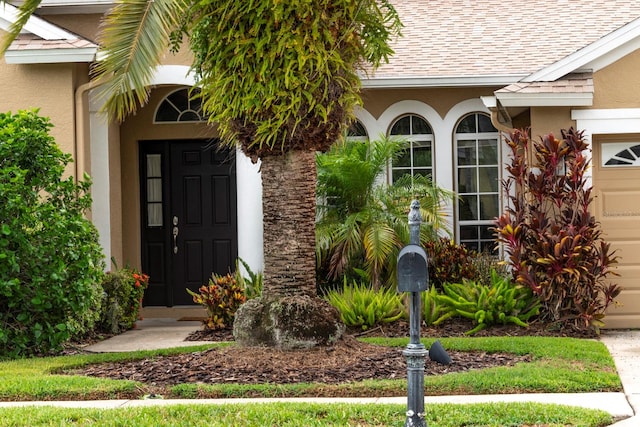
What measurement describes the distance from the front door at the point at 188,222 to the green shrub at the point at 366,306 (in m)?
3.04

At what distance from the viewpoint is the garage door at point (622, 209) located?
41.8ft

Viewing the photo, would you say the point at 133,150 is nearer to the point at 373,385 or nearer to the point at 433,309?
the point at 433,309

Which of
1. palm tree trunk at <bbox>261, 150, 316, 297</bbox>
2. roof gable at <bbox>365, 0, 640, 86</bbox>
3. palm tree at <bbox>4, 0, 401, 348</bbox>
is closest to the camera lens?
palm tree at <bbox>4, 0, 401, 348</bbox>

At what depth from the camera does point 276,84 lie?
966 centimetres

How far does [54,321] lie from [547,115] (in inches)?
251

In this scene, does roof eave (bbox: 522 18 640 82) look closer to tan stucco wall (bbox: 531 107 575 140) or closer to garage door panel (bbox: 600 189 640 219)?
tan stucco wall (bbox: 531 107 575 140)

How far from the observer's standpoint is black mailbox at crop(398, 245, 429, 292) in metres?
6.23

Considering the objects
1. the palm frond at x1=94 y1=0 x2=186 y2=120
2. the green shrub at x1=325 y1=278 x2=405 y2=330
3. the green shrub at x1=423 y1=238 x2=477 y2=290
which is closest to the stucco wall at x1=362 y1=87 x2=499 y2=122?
the green shrub at x1=423 y1=238 x2=477 y2=290

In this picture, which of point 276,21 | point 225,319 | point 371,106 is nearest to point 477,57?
point 371,106

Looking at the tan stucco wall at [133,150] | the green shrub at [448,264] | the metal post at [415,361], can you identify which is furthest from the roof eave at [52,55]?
the metal post at [415,361]

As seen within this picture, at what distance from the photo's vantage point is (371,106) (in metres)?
15.3

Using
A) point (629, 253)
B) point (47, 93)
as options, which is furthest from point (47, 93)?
point (629, 253)

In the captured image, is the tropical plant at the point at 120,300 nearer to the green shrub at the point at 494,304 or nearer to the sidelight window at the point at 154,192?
the sidelight window at the point at 154,192

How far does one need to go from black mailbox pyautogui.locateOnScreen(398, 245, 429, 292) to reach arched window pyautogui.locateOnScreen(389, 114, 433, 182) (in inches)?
362
